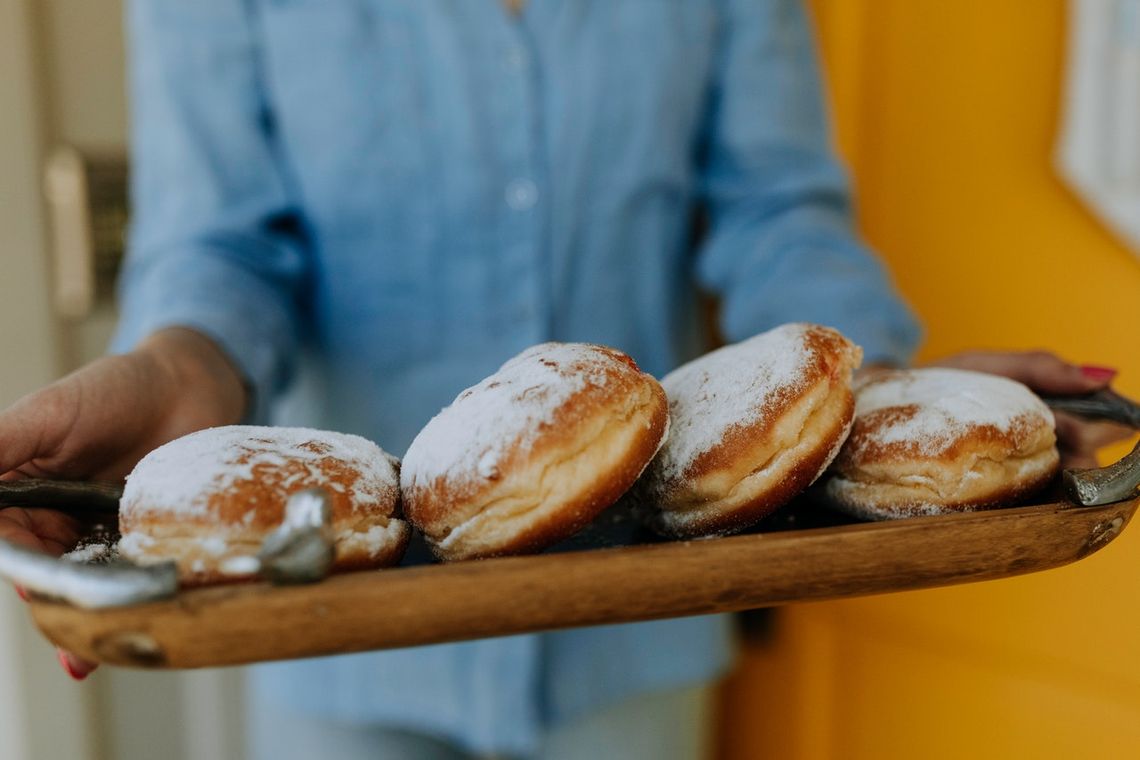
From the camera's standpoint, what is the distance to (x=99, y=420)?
65 centimetres

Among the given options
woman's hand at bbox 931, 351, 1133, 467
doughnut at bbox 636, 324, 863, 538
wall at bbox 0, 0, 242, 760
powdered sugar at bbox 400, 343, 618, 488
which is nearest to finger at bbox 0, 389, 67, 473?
powdered sugar at bbox 400, 343, 618, 488

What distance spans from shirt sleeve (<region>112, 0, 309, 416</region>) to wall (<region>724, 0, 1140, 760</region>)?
0.78 meters

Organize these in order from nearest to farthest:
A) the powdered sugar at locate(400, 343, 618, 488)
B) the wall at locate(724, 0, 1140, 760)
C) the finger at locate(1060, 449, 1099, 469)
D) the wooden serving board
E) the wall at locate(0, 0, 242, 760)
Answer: the wooden serving board < the powdered sugar at locate(400, 343, 618, 488) < the finger at locate(1060, 449, 1099, 469) < the wall at locate(724, 0, 1140, 760) < the wall at locate(0, 0, 242, 760)

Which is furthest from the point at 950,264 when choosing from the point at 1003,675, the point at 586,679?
the point at 586,679

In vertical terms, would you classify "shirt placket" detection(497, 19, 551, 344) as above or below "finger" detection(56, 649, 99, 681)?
above

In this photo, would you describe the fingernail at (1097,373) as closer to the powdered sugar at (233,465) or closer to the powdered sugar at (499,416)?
the powdered sugar at (499,416)

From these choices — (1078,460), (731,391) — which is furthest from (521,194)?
(1078,460)

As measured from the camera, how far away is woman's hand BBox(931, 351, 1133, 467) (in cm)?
70

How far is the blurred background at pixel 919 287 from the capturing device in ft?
3.37

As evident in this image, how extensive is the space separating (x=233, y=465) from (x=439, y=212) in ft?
1.98

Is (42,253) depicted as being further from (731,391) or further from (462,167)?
(731,391)

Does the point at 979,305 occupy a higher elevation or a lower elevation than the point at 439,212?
lower

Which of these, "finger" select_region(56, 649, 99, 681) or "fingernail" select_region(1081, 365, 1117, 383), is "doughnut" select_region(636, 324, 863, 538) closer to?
"fingernail" select_region(1081, 365, 1117, 383)

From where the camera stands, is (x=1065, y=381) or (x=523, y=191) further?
(x=523, y=191)
